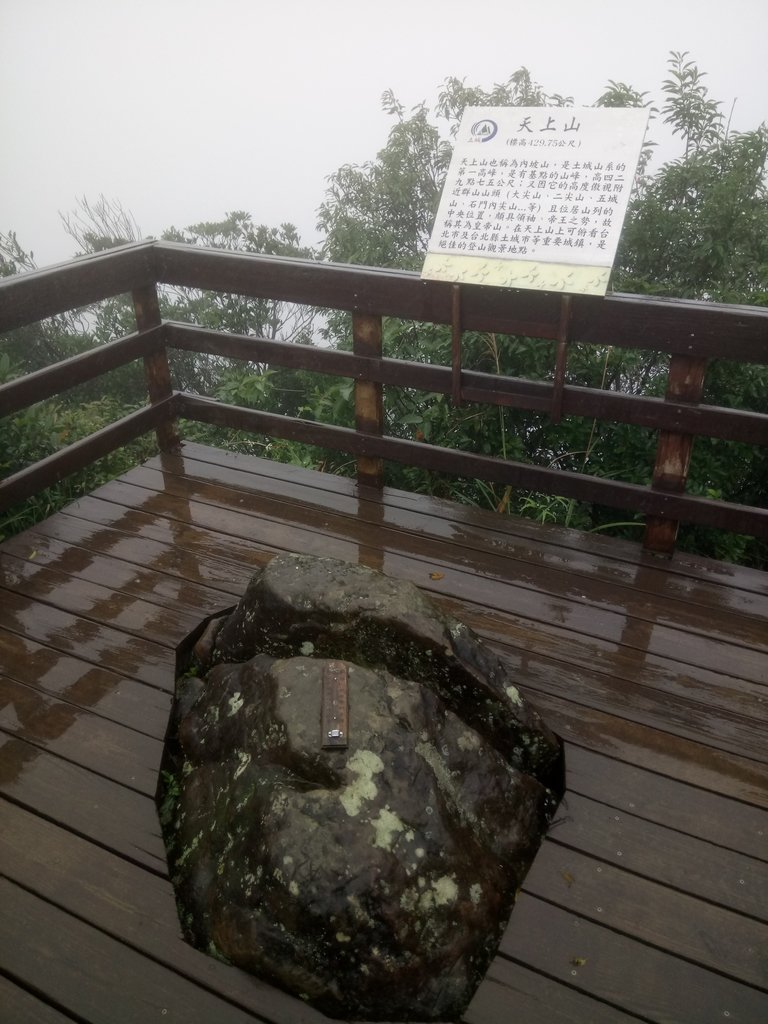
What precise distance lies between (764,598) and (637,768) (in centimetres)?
102

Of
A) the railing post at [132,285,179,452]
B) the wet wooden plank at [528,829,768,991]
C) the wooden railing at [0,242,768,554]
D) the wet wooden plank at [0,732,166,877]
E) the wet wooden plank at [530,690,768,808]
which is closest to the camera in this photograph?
the wet wooden plank at [528,829,768,991]

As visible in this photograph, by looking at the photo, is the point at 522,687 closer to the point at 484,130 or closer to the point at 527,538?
the point at 527,538

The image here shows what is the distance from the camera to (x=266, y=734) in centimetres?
183

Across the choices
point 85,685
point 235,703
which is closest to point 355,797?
point 235,703

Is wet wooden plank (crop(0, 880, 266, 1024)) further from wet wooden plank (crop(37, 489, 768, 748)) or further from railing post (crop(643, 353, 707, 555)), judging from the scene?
railing post (crop(643, 353, 707, 555))

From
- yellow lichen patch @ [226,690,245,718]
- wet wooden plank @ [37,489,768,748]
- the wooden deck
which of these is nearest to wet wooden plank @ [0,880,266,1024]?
the wooden deck

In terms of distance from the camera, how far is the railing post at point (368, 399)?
10.2 ft

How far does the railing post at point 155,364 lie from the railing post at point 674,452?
2.17 metres

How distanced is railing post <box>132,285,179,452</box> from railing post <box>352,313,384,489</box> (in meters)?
0.94

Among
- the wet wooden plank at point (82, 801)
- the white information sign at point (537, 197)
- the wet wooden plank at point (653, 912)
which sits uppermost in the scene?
the white information sign at point (537, 197)

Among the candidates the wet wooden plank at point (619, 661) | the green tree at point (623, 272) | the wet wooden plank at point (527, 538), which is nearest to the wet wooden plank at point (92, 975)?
the wet wooden plank at point (619, 661)

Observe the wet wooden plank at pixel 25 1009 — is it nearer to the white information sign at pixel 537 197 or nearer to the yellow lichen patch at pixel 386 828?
the yellow lichen patch at pixel 386 828

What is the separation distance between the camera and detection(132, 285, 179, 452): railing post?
3.49 meters

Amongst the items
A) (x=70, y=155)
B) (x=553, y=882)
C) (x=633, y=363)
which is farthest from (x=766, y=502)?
(x=70, y=155)
